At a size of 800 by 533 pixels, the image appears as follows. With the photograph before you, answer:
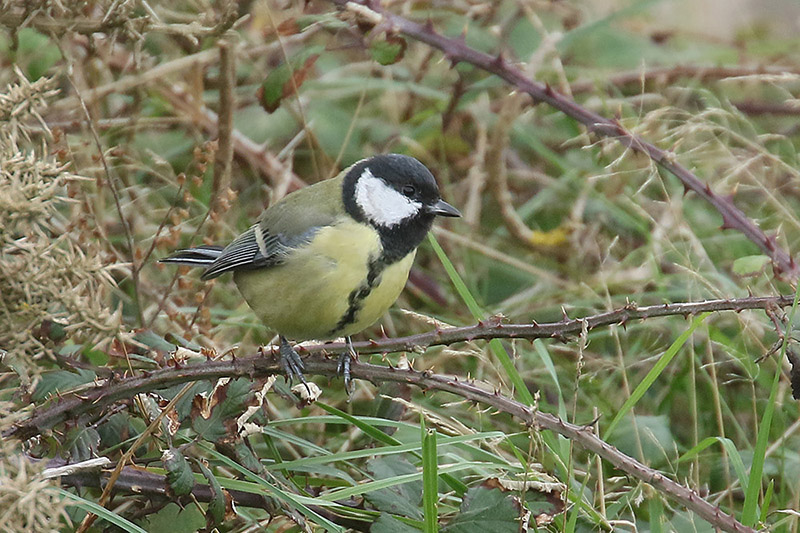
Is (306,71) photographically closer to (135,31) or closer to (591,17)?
(135,31)

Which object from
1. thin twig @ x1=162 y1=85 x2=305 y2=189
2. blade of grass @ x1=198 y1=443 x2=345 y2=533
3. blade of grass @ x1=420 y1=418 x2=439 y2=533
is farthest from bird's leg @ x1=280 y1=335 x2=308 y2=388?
thin twig @ x1=162 y1=85 x2=305 y2=189

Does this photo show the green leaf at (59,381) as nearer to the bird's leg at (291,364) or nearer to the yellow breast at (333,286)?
the bird's leg at (291,364)

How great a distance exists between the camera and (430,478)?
Result: 1802 mm

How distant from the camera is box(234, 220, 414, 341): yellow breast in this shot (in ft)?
7.87

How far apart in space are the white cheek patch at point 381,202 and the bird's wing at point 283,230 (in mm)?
69

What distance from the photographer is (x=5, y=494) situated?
1.56m

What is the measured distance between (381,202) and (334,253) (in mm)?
245

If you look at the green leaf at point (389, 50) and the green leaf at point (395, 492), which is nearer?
the green leaf at point (395, 492)

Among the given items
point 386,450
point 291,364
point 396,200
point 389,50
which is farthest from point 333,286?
point 389,50

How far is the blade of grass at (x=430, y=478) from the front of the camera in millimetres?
1782

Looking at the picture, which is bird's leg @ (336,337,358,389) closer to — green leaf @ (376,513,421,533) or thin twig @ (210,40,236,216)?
green leaf @ (376,513,421,533)

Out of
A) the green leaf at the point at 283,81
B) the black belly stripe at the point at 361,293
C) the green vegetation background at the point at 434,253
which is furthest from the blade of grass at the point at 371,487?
the green leaf at the point at 283,81

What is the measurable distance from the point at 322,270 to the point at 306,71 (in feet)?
2.55

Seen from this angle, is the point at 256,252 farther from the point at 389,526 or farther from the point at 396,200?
the point at 389,526
